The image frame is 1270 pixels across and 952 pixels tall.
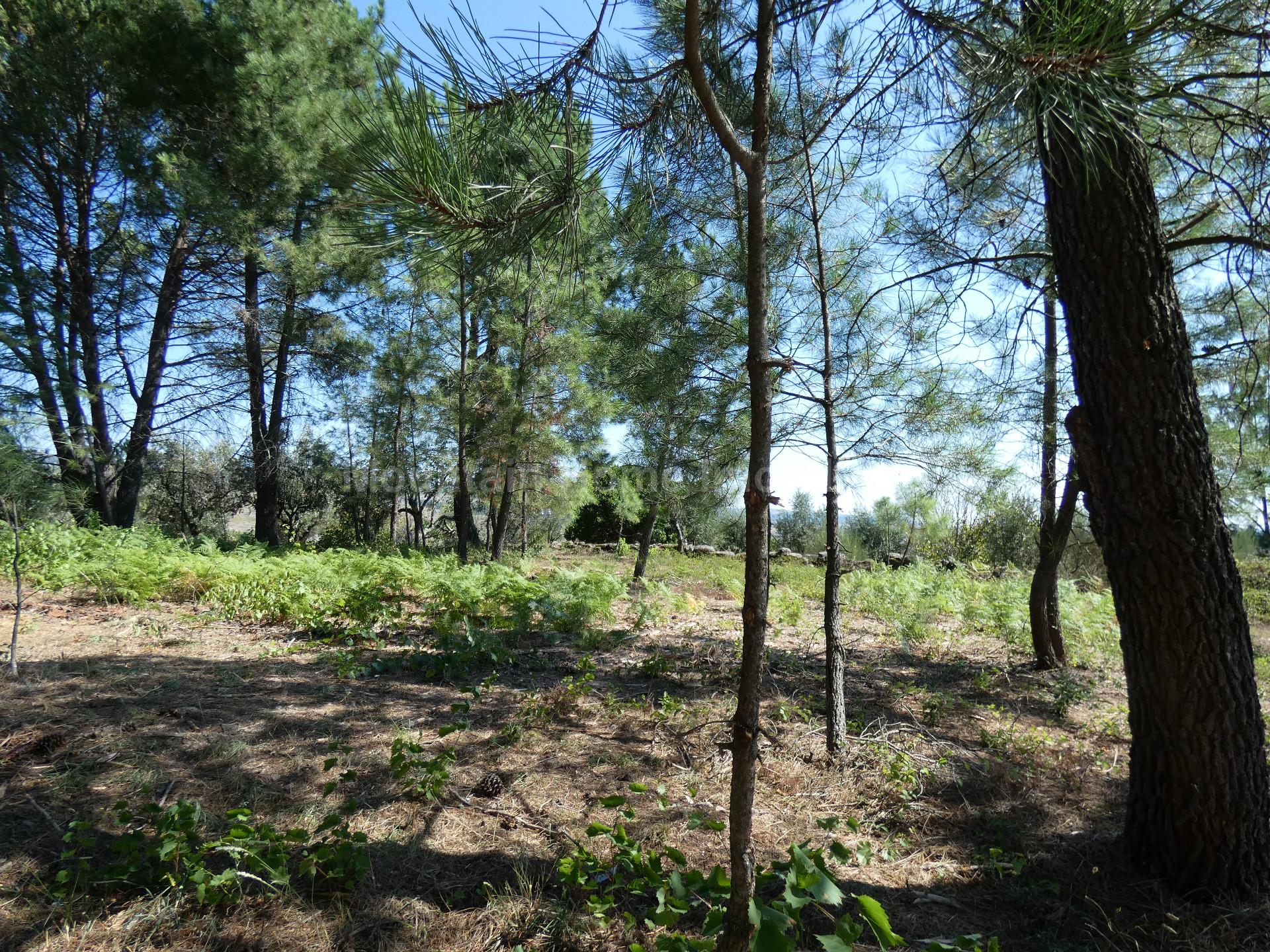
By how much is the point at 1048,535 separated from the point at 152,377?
11314 millimetres

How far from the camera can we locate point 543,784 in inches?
102

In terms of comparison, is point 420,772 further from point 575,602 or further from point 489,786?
point 575,602

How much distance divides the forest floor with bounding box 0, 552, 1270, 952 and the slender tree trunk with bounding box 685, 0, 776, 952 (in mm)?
401

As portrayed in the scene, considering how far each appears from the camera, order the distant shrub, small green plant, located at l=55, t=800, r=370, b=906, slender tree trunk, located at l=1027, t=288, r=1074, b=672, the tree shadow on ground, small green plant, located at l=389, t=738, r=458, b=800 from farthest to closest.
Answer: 1. the distant shrub
2. slender tree trunk, located at l=1027, t=288, r=1074, b=672
3. small green plant, located at l=389, t=738, r=458, b=800
4. the tree shadow on ground
5. small green plant, located at l=55, t=800, r=370, b=906

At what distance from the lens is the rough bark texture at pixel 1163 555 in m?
2.03

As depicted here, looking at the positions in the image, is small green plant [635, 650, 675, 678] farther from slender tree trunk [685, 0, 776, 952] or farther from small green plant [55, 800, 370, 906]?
slender tree trunk [685, 0, 776, 952]

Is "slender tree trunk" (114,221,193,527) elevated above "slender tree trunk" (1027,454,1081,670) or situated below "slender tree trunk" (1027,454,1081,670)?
above

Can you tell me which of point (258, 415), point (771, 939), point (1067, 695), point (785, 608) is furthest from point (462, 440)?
point (771, 939)

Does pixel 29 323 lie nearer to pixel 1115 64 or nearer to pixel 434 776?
pixel 434 776

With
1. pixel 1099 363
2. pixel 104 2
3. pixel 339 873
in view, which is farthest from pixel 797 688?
pixel 104 2

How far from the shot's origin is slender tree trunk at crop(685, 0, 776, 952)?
133cm

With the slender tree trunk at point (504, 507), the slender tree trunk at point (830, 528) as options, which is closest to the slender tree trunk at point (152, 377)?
the slender tree trunk at point (504, 507)

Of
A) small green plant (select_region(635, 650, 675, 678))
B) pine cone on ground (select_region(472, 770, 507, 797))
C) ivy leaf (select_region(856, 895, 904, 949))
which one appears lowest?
pine cone on ground (select_region(472, 770, 507, 797))

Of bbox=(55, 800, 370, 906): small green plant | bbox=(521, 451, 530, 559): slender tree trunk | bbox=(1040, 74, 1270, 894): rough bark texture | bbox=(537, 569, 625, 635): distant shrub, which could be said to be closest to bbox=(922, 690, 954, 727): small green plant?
bbox=(1040, 74, 1270, 894): rough bark texture
